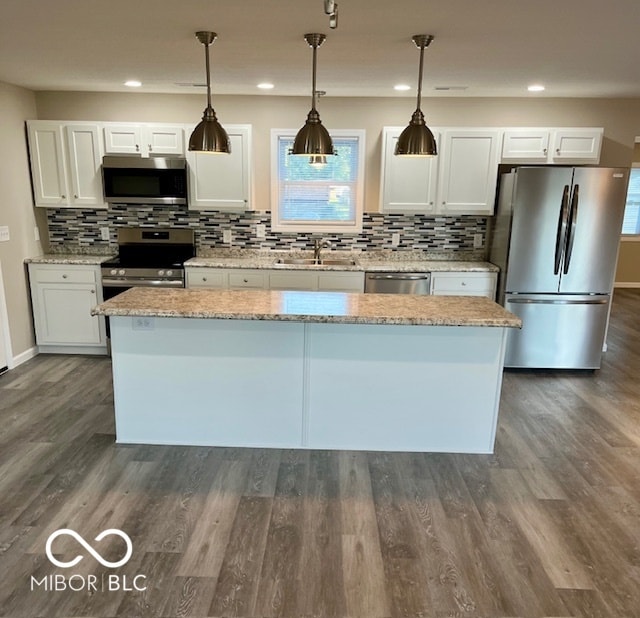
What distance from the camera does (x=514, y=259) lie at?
4266 mm

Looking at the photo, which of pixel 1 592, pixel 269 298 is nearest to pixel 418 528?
pixel 269 298

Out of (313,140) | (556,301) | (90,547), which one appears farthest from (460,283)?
(90,547)

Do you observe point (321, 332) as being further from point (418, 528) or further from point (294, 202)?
point (294, 202)

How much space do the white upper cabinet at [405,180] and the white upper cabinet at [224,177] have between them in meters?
1.27

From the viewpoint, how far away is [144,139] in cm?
452

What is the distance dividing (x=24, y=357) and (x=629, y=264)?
8662mm

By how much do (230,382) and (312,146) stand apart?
1.45 m

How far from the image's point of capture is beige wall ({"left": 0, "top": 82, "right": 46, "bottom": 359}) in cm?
422

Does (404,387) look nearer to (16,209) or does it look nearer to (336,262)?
(336,262)

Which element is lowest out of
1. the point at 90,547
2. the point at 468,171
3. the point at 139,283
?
the point at 90,547

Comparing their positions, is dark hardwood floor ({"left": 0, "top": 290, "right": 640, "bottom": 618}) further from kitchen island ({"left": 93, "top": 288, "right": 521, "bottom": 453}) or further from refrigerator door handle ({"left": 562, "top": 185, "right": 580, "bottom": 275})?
refrigerator door handle ({"left": 562, "top": 185, "right": 580, "bottom": 275})

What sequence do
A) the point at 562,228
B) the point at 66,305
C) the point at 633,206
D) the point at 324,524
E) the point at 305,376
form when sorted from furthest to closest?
the point at 633,206 → the point at 66,305 → the point at 562,228 → the point at 305,376 → the point at 324,524

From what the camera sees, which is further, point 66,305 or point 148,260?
point 148,260

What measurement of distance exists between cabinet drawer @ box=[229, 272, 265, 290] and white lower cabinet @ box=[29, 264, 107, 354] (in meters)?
1.23
